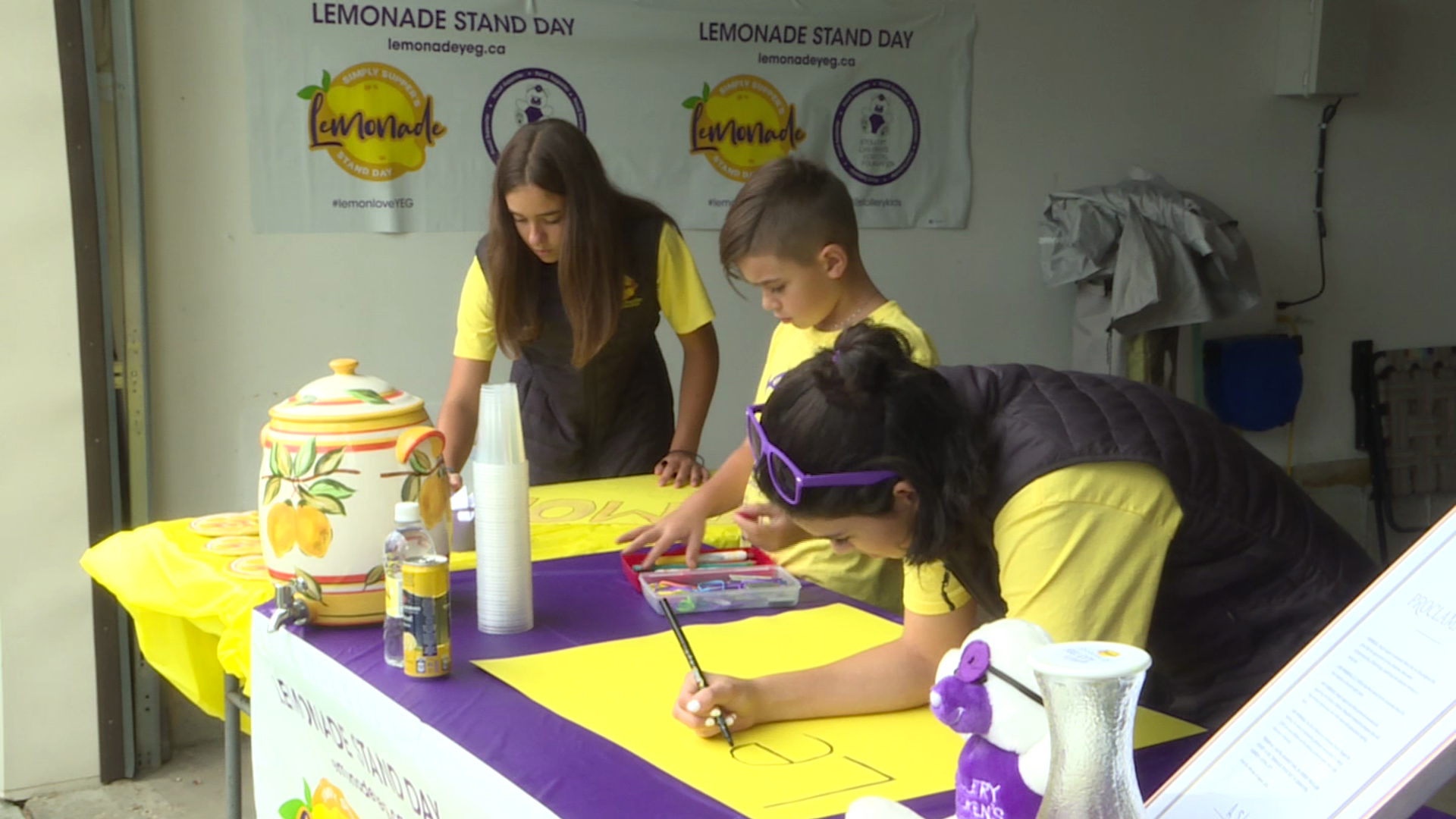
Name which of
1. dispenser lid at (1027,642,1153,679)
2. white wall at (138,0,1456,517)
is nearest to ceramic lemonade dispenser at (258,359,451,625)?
dispenser lid at (1027,642,1153,679)

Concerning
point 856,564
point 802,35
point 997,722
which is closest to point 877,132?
point 802,35

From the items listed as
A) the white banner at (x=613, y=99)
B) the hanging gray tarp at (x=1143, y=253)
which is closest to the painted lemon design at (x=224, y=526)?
the white banner at (x=613, y=99)

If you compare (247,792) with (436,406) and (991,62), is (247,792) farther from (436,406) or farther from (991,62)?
(991,62)

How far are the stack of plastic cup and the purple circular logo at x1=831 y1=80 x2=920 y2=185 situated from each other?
243 centimetres

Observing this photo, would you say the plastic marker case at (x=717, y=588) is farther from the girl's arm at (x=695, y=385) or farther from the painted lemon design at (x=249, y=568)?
the girl's arm at (x=695, y=385)

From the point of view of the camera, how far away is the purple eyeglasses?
983 mm

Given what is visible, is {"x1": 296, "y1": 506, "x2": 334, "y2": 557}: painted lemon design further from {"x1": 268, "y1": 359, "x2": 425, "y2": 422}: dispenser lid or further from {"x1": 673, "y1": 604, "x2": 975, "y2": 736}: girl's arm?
{"x1": 673, "y1": 604, "x2": 975, "y2": 736}: girl's arm

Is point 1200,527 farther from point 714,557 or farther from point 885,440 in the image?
point 714,557

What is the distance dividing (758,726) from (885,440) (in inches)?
10.4

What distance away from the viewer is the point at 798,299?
5.47 ft

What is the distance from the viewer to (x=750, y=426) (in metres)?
1.13

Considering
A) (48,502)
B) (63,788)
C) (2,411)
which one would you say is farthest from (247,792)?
(2,411)

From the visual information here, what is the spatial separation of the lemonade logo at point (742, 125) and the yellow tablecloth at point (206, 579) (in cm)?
168

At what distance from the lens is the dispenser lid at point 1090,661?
0.54 metres
